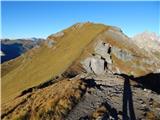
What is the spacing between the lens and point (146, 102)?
1908 inches

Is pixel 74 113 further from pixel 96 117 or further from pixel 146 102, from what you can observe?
pixel 146 102

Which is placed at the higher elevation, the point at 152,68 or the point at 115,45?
the point at 115,45

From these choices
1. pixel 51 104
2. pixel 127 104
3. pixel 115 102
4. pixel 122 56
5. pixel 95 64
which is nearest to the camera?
pixel 51 104

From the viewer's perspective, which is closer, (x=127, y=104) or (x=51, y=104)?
(x=51, y=104)

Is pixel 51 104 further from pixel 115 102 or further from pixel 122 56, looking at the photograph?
pixel 122 56

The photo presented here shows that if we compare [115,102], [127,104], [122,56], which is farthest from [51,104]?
[122,56]

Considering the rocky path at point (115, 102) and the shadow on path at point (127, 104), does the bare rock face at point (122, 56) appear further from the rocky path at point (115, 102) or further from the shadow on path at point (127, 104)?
the shadow on path at point (127, 104)

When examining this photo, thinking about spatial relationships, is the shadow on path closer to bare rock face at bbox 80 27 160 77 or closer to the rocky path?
the rocky path

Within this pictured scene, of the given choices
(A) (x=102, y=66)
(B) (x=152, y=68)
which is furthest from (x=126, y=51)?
(A) (x=102, y=66)

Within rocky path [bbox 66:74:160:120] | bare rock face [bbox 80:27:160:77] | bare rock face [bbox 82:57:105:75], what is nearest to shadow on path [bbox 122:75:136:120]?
rocky path [bbox 66:74:160:120]

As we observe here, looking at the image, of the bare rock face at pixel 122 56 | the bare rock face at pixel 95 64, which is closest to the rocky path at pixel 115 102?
the bare rock face at pixel 95 64

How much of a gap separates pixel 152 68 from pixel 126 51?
51.6 feet

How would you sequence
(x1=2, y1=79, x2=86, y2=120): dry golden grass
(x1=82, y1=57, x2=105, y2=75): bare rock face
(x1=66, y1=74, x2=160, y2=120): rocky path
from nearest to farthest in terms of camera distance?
(x1=66, y1=74, x2=160, y2=120): rocky path → (x1=2, y1=79, x2=86, y2=120): dry golden grass → (x1=82, y1=57, x2=105, y2=75): bare rock face

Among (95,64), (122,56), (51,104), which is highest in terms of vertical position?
(122,56)
